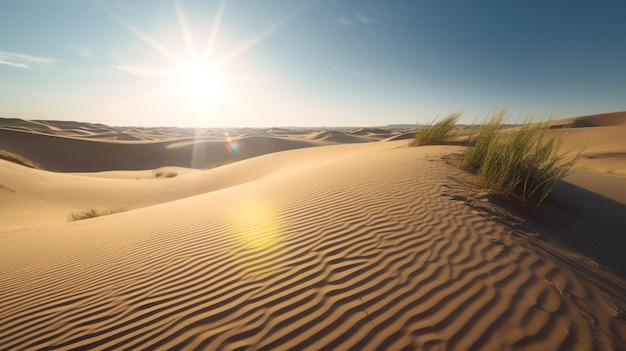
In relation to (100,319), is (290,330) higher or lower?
higher

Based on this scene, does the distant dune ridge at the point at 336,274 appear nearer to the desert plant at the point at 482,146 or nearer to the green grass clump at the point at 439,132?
the desert plant at the point at 482,146

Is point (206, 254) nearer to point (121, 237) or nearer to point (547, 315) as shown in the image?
point (121, 237)

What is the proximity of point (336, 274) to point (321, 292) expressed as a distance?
267 millimetres

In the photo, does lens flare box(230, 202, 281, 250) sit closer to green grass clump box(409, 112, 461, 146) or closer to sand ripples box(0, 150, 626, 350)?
sand ripples box(0, 150, 626, 350)

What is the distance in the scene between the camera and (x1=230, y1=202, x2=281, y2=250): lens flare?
3.33 meters

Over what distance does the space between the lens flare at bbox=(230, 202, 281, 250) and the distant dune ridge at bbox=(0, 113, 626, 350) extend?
4cm

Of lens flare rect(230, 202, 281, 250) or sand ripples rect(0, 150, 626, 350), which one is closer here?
sand ripples rect(0, 150, 626, 350)

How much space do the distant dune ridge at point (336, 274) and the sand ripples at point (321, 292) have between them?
0.01 m

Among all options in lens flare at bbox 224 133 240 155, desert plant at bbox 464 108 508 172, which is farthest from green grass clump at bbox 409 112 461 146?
lens flare at bbox 224 133 240 155

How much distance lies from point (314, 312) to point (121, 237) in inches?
148

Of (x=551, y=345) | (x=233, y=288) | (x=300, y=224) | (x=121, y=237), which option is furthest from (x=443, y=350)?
(x=121, y=237)

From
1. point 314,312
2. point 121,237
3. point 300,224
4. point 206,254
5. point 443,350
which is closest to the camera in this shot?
point 443,350

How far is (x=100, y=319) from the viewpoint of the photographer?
2336 millimetres

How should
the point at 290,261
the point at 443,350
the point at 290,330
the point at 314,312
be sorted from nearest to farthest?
the point at 443,350
the point at 290,330
the point at 314,312
the point at 290,261
